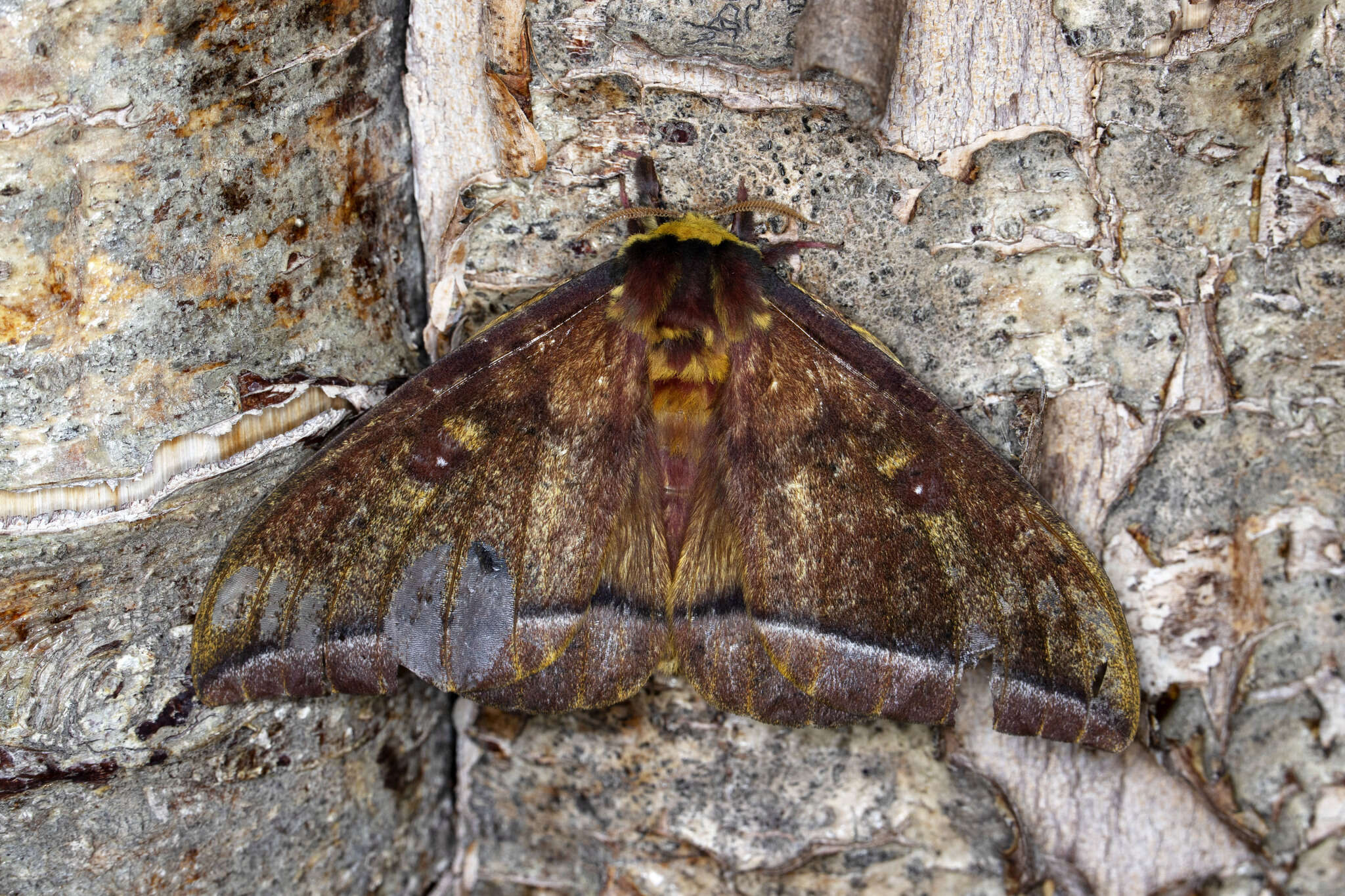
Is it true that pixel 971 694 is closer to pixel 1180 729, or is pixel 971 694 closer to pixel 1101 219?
pixel 1180 729

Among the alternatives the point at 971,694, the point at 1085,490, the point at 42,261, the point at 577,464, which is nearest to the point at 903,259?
the point at 1085,490

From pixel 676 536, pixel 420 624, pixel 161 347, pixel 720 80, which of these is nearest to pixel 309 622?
pixel 420 624

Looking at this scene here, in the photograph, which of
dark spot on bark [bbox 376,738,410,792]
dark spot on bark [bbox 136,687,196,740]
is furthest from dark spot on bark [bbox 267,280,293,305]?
dark spot on bark [bbox 376,738,410,792]

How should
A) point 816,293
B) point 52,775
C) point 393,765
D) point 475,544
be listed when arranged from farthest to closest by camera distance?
point 393,765, point 816,293, point 475,544, point 52,775

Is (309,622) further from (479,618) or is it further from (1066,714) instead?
(1066,714)

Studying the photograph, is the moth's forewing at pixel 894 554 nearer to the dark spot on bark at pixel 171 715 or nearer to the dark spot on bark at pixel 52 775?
the dark spot on bark at pixel 171 715

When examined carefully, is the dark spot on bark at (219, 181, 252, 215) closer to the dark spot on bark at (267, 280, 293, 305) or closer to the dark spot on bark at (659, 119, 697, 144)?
the dark spot on bark at (267, 280, 293, 305)
